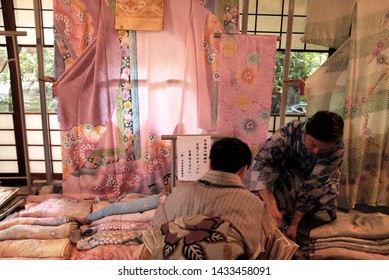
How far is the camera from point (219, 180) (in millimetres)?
1463

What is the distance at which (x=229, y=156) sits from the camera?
4.91ft

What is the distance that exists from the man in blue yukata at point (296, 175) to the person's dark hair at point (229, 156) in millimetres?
564

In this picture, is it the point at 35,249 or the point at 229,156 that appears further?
the point at 35,249

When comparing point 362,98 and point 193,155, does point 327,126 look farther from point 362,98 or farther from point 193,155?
point 362,98

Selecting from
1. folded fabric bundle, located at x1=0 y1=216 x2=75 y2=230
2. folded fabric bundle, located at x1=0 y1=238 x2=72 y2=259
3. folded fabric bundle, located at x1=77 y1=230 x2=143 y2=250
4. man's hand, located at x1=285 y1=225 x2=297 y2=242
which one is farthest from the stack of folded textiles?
folded fabric bundle, located at x1=0 y1=216 x2=75 y2=230

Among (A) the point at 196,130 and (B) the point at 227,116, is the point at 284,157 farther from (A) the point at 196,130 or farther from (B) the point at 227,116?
(A) the point at 196,130

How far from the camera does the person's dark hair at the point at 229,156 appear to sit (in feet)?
4.90

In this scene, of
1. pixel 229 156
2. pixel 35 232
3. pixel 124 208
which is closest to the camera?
pixel 229 156

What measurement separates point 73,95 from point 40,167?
1331 mm

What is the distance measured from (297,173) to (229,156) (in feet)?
3.03

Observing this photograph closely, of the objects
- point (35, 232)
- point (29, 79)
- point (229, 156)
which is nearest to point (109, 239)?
point (35, 232)

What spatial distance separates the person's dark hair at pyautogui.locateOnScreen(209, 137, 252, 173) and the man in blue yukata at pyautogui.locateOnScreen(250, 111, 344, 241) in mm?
564

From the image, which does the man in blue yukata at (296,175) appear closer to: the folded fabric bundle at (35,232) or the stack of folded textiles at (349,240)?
the stack of folded textiles at (349,240)

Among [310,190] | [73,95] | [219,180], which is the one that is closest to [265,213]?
[219,180]
